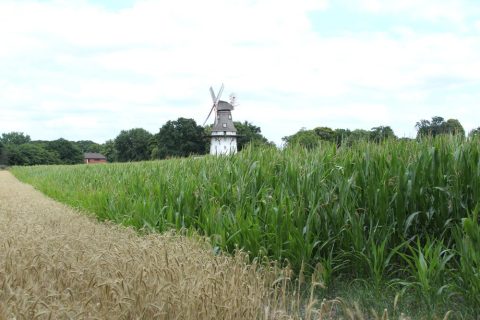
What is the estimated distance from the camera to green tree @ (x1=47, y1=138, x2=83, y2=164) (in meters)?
106

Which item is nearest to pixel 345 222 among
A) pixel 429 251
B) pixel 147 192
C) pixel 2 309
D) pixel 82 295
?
pixel 429 251

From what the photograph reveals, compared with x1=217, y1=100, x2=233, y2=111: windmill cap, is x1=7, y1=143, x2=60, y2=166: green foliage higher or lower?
lower

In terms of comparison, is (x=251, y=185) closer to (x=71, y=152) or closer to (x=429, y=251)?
(x=429, y=251)

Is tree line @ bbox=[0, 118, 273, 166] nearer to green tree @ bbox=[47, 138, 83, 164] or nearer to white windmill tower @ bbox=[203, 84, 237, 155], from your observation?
green tree @ bbox=[47, 138, 83, 164]

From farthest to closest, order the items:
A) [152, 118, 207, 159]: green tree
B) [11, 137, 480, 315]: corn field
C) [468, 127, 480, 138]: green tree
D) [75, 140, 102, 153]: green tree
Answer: [75, 140, 102, 153]: green tree, [152, 118, 207, 159]: green tree, [468, 127, 480, 138]: green tree, [11, 137, 480, 315]: corn field

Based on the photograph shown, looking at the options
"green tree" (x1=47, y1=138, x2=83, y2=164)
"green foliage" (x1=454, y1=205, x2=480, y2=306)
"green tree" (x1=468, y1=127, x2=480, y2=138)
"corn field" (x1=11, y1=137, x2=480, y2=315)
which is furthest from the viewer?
"green tree" (x1=47, y1=138, x2=83, y2=164)

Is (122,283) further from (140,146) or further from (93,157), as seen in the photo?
(93,157)

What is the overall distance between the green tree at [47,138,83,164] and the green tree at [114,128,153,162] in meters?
15.1

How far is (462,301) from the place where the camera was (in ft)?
12.7

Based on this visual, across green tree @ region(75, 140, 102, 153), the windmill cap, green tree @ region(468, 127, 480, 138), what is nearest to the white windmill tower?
the windmill cap

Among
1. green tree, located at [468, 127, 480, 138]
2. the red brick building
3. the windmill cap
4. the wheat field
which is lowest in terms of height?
the wheat field

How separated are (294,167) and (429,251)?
2.55 metres

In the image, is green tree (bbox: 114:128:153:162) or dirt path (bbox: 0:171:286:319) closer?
dirt path (bbox: 0:171:286:319)

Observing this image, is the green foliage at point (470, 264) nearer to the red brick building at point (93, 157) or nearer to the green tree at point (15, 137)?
the red brick building at point (93, 157)
